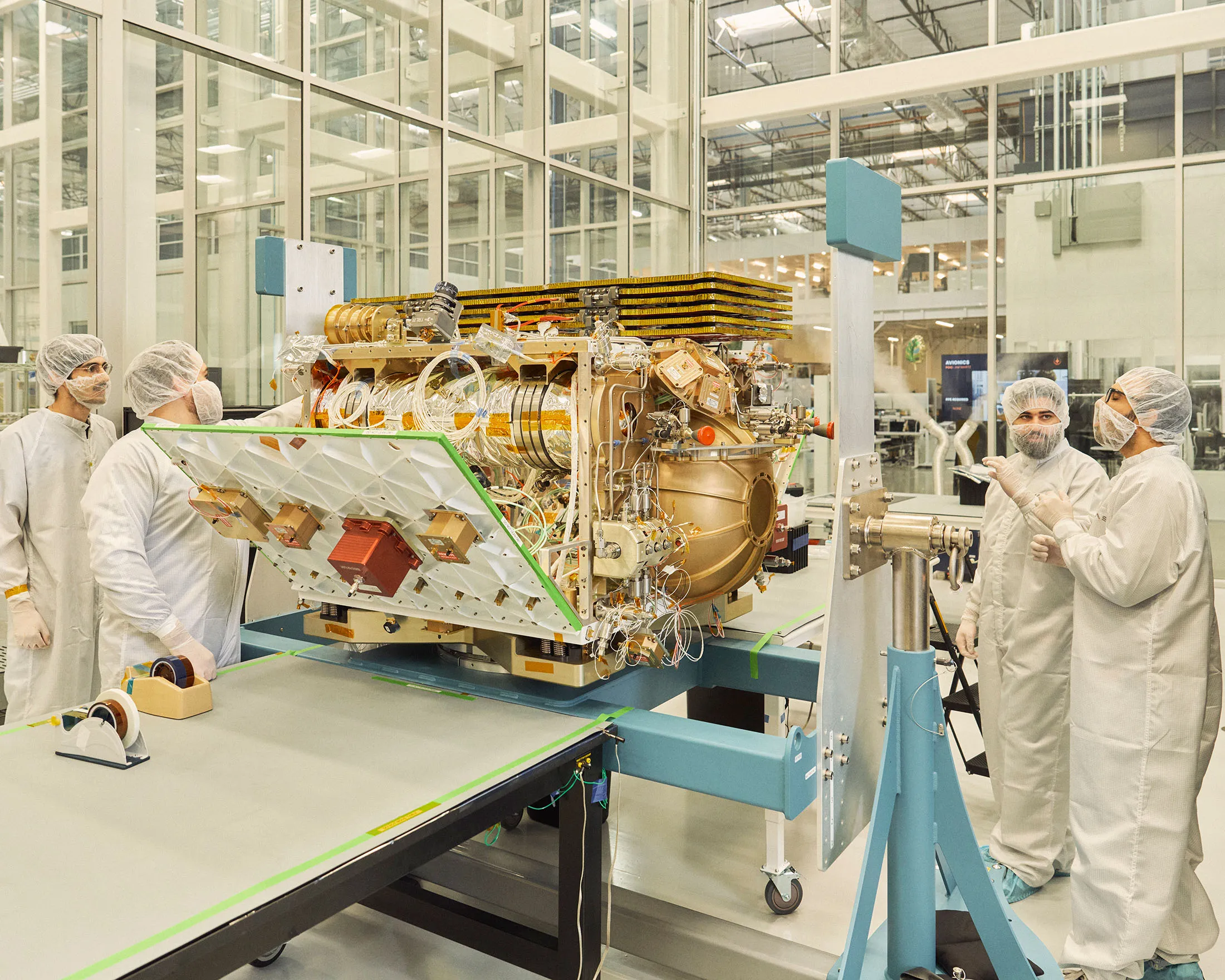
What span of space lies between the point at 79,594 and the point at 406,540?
64.5 inches

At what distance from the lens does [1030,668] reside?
2.84m

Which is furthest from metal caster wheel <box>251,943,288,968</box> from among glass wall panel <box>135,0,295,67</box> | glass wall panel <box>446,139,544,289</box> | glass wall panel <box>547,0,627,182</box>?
glass wall panel <box>547,0,627,182</box>

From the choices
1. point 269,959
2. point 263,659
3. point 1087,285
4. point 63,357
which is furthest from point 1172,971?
point 1087,285

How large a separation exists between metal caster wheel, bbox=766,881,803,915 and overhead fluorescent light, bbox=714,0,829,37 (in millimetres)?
7076

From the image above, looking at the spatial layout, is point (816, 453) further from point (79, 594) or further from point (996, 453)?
point (79, 594)

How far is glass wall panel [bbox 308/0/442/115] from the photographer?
5.03 m

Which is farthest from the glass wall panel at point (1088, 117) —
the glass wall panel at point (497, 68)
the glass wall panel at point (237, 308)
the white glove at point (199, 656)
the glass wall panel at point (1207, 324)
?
the white glove at point (199, 656)

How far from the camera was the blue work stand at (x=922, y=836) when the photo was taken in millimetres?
1836

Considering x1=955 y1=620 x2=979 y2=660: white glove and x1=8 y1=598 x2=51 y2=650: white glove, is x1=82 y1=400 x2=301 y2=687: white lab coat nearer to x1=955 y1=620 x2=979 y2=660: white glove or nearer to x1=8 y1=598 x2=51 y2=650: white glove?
x1=8 y1=598 x2=51 y2=650: white glove

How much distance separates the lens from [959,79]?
22.9 feet

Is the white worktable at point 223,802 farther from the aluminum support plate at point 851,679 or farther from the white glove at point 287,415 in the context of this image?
the white glove at point 287,415

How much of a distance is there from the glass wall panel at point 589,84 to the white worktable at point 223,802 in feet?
17.6

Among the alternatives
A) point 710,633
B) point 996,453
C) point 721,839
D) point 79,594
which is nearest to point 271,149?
point 79,594

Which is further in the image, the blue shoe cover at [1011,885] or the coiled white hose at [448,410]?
the blue shoe cover at [1011,885]
